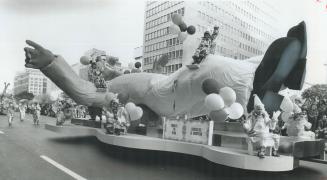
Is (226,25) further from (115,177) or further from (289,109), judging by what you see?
(115,177)

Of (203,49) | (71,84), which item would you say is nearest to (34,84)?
(71,84)

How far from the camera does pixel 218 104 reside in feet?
24.6

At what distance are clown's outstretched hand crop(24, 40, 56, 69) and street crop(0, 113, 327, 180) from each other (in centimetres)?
251

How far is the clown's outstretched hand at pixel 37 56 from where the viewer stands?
1131 centimetres

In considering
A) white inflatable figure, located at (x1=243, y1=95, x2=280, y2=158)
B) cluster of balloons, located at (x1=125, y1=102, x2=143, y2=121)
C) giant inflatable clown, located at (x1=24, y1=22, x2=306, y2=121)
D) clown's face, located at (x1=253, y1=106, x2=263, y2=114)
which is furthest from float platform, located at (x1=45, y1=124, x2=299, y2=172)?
giant inflatable clown, located at (x1=24, y1=22, x2=306, y2=121)

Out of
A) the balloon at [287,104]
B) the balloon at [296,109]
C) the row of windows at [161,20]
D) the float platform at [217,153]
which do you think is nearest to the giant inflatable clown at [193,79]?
the balloon at [287,104]

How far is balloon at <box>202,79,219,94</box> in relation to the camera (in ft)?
27.5

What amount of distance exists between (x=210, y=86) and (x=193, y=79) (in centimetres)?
116

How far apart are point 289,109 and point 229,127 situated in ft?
7.58

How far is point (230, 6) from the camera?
745cm

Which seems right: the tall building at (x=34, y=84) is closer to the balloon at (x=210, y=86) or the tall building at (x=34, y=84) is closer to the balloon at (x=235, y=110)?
the balloon at (x=210, y=86)

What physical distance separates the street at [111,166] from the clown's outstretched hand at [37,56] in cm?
251

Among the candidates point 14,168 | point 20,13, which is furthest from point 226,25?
point 14,168

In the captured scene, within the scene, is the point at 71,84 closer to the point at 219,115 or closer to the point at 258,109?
the point at 219,115
